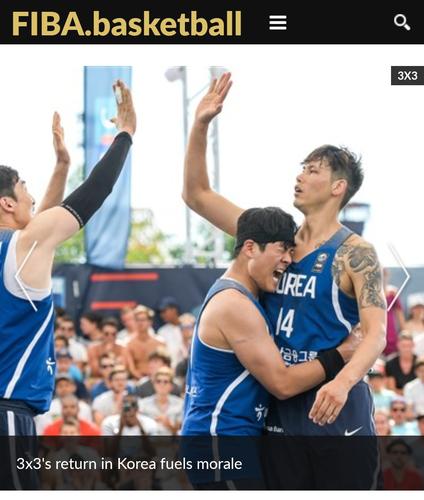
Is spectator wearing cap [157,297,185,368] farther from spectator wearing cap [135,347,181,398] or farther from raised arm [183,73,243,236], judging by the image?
raised arm [183,73,243,236]

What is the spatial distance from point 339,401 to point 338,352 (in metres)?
0.46

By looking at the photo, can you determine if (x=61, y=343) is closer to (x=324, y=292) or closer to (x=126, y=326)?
(x=126, y=326)

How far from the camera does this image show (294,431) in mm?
6070

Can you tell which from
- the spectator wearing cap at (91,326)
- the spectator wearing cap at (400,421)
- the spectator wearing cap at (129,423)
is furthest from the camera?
the spectator wearing cap at (91,326)

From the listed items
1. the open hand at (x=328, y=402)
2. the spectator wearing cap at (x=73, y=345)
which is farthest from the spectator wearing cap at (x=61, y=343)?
the open hand at (x=328, y=402)

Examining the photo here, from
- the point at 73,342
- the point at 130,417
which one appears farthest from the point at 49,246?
the point at 73,342

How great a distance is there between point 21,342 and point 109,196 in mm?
5462

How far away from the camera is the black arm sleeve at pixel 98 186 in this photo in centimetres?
596

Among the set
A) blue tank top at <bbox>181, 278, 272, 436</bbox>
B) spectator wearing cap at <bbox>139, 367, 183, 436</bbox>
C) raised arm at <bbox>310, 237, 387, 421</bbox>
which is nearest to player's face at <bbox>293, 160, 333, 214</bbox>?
raised arm at <bbox>310, 237, 387, 421</bbox>

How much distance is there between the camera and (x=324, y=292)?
602 cm

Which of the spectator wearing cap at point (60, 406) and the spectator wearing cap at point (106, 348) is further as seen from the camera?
the spectator wearing cap at point (106, 348)

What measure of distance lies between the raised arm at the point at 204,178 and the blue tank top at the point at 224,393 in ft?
2.12

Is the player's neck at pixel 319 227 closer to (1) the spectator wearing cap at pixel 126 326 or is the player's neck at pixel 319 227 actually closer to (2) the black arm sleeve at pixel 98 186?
(2) the black arm sleeve at pixel 98 186
